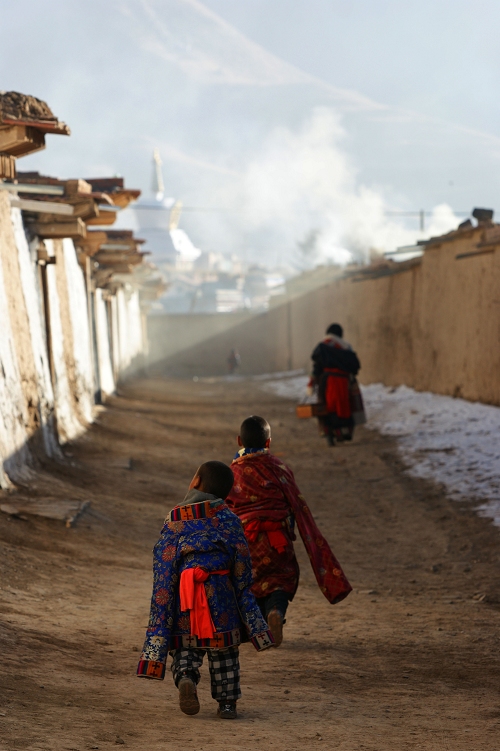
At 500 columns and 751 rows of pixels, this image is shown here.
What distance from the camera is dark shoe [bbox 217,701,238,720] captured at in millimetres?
3844

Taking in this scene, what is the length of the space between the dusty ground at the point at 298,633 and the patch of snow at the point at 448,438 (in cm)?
36

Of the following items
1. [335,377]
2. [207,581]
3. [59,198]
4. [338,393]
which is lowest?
[338,393]

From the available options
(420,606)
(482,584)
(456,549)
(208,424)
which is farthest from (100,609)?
(208,424)

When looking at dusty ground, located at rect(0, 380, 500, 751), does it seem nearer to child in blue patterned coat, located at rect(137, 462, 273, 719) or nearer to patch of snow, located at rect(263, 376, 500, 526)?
child in blue patterned coat, located at rect(137, 462, 273, 719)

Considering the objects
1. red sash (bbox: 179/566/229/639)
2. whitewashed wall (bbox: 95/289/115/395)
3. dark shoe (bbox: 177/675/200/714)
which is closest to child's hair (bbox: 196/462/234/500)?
red sash (bbox: 179/566/229/639)

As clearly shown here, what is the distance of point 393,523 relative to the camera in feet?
29.8

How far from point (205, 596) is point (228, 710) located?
472 mm

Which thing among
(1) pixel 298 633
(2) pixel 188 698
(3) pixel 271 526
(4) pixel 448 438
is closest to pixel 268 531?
(3) pixel 271 526

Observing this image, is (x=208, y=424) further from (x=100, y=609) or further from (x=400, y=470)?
(x=100, y=609)

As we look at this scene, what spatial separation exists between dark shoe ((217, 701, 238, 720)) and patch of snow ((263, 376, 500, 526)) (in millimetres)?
5093

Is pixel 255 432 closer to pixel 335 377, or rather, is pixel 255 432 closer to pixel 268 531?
pixel 268 531

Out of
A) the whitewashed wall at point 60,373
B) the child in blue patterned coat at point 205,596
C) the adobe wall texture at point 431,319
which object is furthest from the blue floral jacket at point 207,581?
the adobe wall texture at point 431,319

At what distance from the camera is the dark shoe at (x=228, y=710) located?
384cm

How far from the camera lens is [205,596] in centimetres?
384
